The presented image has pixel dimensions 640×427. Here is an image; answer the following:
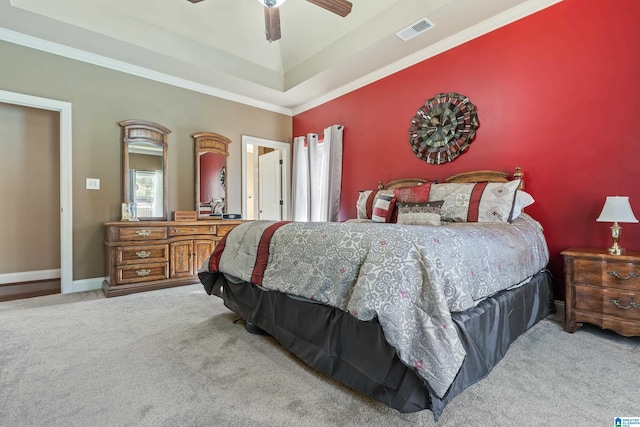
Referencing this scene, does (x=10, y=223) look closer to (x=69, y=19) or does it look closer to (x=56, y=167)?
(x=56, y=167)

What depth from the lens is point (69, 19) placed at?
2926mm

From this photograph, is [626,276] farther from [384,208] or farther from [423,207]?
[384,208]

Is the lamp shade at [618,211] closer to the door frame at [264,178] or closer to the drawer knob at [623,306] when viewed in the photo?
the drawer knob at [623,306]

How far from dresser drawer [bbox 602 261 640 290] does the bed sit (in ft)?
1.25

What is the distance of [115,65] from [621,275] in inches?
208

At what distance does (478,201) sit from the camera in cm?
255

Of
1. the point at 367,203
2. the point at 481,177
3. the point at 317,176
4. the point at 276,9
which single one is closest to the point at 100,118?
the point at 276,9

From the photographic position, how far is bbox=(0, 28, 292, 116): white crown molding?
3088 mm

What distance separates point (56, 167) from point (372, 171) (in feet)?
15.0

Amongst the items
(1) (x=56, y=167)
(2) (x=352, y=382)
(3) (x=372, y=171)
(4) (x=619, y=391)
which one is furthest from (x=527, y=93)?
(1) (x=56, y=167)

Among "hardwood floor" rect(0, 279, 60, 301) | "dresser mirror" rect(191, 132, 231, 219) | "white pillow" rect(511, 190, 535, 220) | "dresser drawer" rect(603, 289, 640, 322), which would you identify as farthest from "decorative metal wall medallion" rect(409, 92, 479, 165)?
"hardwood floor" rect(0, 279, 60, 301)

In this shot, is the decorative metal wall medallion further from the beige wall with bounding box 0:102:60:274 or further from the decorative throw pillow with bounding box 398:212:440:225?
the beige wall with bounding box 0:102:60:274

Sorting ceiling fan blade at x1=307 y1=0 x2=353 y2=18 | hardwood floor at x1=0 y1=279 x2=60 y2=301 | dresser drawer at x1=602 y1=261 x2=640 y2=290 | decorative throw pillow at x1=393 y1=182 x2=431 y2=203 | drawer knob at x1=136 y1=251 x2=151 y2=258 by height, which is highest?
Result: ceiling fan blade at x1=307 y1=0 x2=353 y2=18

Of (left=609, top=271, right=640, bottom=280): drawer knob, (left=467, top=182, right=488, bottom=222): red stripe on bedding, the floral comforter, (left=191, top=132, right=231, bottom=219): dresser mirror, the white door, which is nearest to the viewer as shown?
the floral comforter
